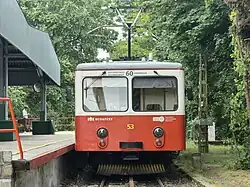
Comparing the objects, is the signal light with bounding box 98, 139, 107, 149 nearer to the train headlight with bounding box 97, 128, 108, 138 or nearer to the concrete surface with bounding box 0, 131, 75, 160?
the train headlight with bounding box 97, 128, 108, 138

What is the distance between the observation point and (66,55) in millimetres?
43188

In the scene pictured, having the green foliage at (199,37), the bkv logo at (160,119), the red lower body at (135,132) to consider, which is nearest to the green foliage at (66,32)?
the green foliage at (199,37)

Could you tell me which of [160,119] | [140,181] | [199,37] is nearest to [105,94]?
[160,119]

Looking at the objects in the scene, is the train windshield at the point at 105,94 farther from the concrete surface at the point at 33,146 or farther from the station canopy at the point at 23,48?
the station canopy at the point at 23,48

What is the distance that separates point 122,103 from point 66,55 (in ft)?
99.7

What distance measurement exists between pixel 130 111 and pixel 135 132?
0.49 metres

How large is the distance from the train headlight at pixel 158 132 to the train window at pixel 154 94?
458 millimetres

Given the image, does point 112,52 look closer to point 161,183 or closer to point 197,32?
point 197,32

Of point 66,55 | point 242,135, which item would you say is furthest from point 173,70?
point 66,55

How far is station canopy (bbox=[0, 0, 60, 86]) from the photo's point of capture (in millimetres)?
15773

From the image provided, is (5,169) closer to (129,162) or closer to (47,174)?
(47,174)

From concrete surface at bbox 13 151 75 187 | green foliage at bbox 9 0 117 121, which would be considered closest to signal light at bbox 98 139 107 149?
concrete surface at bbox 13 151 75 187

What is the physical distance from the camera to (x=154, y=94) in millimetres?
13375

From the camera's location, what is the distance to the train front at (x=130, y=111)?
13125 millimetres
